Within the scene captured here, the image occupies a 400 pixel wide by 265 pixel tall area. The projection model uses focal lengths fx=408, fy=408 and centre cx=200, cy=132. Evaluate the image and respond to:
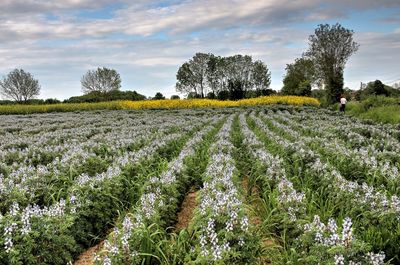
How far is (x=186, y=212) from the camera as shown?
745 centimetres

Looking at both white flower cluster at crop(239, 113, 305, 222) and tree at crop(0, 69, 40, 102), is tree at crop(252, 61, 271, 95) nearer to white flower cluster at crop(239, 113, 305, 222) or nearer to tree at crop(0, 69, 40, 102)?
tree at crop(0, 69, 40, 102)

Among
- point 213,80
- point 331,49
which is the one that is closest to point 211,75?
point 213,80

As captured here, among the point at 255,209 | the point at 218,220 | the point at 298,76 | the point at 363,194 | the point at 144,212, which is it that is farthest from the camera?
the point at 298,76

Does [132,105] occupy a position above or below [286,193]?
above

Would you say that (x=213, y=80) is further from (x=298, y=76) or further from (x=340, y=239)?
(x=340, y=239)

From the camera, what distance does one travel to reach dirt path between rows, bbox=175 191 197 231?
6.81m

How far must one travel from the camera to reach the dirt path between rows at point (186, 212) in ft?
22.3

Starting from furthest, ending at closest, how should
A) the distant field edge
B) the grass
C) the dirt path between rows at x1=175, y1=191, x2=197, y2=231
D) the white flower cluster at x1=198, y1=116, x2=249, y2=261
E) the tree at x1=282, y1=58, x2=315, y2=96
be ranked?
the tree at x1=282, y1=58, x2=315, y2=96, the distant field edge, the grass, the dirt path between rows at x1=175, y1=191, x2=197, y2=231, the white flower cluster at x1=198, y1=116, x2=249, y2=261

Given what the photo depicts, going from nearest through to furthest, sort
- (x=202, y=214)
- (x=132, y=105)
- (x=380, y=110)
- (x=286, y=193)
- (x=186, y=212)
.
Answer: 1. (x=202, y=214)
2. (x=286, y=193)
3. (x=186, y=212)
4. (x=380, y=110)
5. (x=132, y=105)

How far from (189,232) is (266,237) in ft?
4.30

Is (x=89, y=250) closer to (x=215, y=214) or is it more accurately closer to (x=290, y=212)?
(x=215, y=214)

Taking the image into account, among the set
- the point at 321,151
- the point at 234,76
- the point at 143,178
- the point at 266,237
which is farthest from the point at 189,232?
the point at 234,76

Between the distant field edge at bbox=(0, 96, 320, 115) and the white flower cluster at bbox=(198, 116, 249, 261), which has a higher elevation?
the distant field edge at bbox=(0, 96, 320, 115)

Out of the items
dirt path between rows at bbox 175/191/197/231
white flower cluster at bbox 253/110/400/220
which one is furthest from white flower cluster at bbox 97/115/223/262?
white flower cluster at bbox 253/110/400/220
